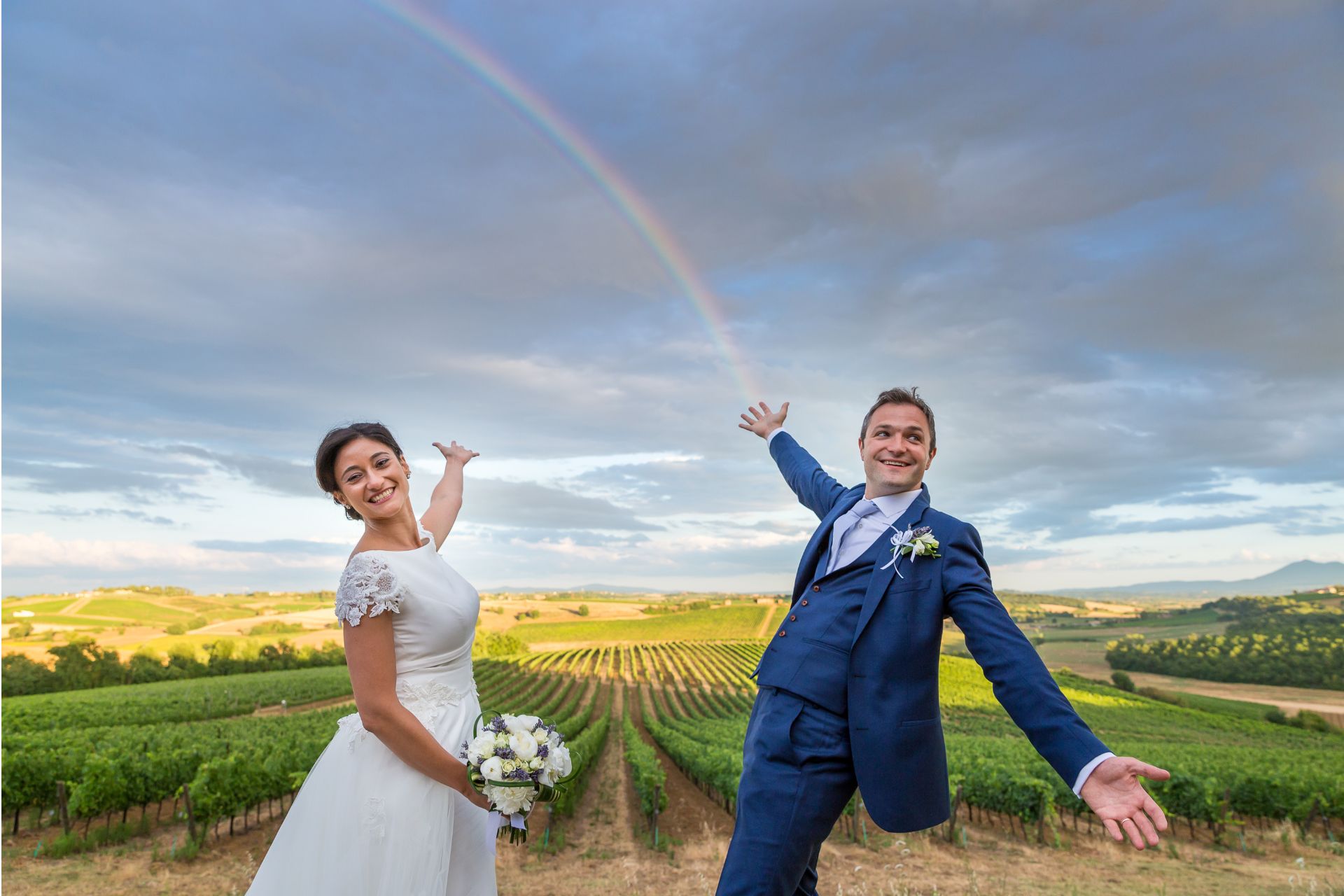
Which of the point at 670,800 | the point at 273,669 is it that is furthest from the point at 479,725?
the point at 273,669

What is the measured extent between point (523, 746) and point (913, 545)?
1666mm

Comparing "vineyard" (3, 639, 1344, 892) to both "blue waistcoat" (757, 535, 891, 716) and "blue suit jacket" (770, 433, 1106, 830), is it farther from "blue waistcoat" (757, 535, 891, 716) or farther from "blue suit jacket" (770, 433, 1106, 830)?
"blue suit jacket" (770, 433, 1106, 830)

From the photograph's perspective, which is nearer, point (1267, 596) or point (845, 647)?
point (845, 647)

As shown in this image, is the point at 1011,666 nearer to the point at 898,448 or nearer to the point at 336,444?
the point at 898,448

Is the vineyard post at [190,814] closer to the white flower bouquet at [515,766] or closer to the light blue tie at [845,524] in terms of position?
the white flower bouquet at [515,766]

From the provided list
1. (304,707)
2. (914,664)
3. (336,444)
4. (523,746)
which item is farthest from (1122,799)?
(304,707)

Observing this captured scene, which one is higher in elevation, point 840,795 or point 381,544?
point 381,544

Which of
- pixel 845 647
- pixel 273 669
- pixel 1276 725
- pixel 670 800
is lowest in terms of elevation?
pixel 1276 725

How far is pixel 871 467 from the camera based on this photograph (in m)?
3.37

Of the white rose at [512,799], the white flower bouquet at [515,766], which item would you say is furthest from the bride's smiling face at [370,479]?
the white rose at [512,799]

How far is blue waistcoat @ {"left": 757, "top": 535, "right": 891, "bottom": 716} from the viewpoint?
2.89 m

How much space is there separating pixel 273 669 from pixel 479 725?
275ft

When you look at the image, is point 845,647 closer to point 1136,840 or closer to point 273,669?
point 1136,840

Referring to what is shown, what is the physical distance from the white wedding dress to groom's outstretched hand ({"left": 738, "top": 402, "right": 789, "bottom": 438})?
232 cm
